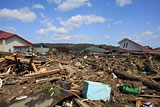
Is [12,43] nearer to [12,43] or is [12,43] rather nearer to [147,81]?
[12,43]

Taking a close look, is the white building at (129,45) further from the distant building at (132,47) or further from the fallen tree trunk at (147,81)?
the fallen tree trunk at (147,81)

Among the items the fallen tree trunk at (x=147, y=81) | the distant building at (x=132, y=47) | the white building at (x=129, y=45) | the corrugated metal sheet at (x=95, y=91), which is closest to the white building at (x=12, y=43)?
the corrugated metal sheet at (x=95, y=91)

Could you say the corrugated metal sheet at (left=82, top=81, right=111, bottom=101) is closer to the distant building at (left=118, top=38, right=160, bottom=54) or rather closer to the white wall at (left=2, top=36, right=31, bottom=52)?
the distant building at (left=118, top=38, right=160, bottom=54)

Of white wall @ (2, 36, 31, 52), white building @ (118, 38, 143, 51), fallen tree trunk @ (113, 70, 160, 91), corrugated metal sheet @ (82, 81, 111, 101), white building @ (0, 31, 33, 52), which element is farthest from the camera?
white building @ (118, 38, 143, 51)

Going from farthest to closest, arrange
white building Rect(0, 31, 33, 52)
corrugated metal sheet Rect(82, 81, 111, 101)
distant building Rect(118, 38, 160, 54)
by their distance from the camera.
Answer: distant building Rect(118, 38, 160, 54) < white building Rect(0, 31, 33, 52) < corrugated metal sheet Rect(82, 81, 111, 101)

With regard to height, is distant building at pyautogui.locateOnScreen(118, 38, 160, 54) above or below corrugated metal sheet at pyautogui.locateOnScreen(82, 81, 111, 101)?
above

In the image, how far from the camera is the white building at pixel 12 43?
21906 millimetres

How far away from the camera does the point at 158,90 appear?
5.91m

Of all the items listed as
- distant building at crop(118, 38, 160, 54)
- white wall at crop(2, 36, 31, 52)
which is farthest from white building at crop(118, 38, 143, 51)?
white wall at crop(2, 36, 31, 52)

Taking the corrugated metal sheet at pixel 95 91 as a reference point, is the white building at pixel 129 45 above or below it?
Answer: above

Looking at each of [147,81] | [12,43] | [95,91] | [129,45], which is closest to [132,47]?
[129,45]

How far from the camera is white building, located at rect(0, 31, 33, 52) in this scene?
21.9m

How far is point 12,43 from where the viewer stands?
2377 centimetres

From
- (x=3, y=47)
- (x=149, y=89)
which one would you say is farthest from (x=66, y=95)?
(x=3, y=47)
